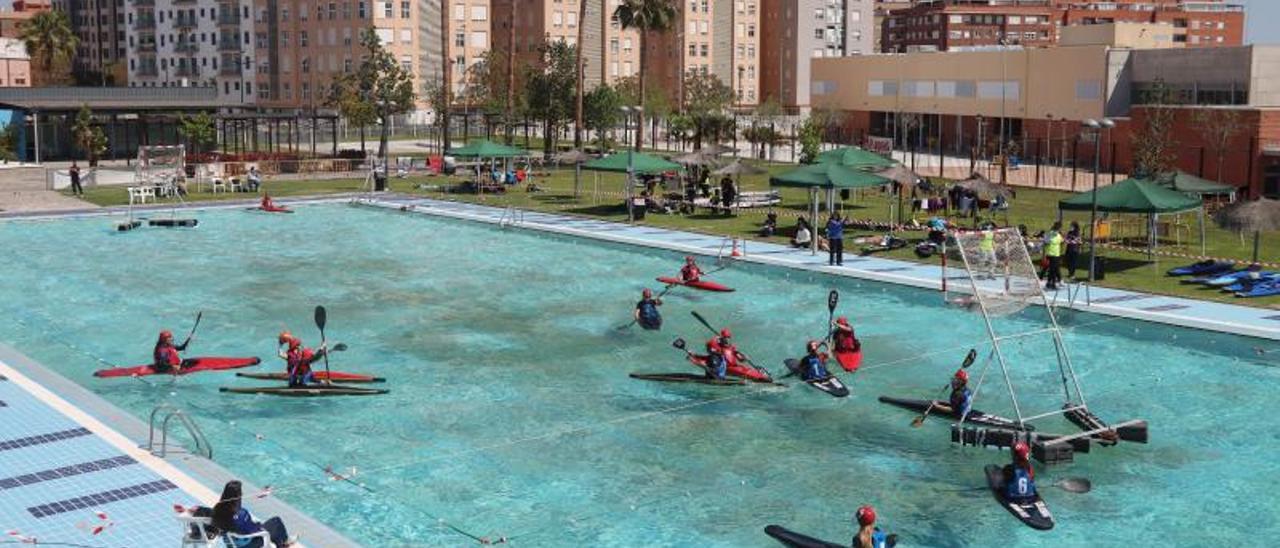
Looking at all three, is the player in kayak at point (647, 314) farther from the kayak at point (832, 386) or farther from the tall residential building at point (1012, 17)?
the tall residential building at point (1012, 17)

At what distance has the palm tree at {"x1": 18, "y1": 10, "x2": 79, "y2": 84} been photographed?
391 feet

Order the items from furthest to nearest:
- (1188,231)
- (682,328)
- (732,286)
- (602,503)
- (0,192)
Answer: (0,192)
(1188,231)
(732,286)
(682,328)
(602,503)

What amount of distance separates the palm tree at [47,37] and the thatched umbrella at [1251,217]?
110862 millimetres

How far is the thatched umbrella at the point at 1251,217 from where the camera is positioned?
35.9 m

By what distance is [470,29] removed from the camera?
130 metres

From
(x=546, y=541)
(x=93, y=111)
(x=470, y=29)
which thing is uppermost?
(x=470, y=29)

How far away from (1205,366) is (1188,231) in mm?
18660

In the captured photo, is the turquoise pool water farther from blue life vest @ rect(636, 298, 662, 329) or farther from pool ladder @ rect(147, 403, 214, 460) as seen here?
blue life vest @ rect(636, 298, 662, 329)

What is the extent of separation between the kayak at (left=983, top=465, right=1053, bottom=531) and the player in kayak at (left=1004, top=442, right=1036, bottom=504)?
78 millimetres

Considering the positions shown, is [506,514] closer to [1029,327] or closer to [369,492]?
[369,492]

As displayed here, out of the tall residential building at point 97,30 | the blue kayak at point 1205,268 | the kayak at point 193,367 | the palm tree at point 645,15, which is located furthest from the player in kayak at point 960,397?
the tall residential building at point 97,30

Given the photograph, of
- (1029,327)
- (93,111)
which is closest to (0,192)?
(93,111)

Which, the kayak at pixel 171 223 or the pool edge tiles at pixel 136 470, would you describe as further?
the kayak at pixel 171 223

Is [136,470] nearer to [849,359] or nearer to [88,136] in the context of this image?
[849,359]
